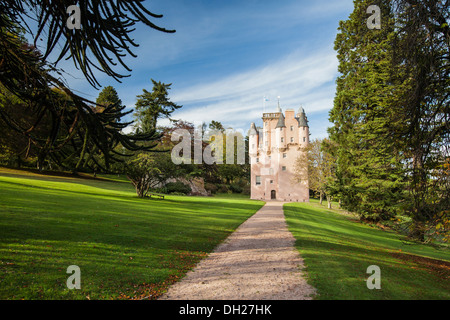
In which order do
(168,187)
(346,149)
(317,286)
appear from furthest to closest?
(168,187), (346,149), (317,286)

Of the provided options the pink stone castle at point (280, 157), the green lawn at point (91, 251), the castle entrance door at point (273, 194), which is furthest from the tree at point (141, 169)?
the castle entrance door at point (273, 194)

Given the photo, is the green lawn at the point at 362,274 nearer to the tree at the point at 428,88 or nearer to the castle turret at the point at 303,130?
the tree at the point at 428,88

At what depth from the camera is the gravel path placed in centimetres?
494

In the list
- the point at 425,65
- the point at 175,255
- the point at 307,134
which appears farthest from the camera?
the point at 307,134

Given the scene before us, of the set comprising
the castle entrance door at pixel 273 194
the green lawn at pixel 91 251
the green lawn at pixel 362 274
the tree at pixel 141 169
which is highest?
the tree at pixel 141 169

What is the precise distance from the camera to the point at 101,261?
20.6ft

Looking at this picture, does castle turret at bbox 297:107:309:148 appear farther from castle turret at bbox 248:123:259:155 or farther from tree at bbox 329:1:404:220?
tree at bbox 329:1:404:220

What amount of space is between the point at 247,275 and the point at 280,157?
37314 millimetres

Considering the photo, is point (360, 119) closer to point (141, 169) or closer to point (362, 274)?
point (362, 274)

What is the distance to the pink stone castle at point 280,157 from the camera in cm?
4106

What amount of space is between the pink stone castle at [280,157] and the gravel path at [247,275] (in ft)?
103
